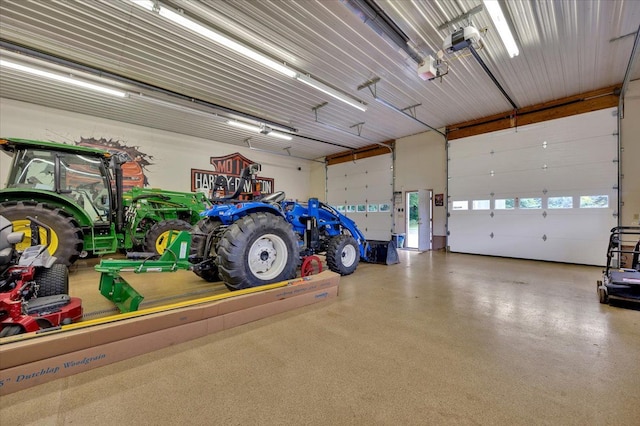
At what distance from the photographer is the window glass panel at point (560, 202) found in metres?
6.47

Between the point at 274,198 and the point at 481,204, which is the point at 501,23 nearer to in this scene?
the point at 274,198

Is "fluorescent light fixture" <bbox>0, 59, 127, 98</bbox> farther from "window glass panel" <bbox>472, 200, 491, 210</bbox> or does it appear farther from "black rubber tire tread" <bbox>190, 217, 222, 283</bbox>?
"window glass panel" <bbox>472, 200, 491, 210</bbox>

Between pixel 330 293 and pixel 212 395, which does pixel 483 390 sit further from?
pixel 330 293

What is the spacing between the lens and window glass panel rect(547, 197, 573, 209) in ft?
21.2

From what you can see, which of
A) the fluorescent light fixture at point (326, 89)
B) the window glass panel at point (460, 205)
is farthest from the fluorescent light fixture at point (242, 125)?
the window glass panel at point (460, 205)

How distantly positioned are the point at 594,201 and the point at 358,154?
759 cm

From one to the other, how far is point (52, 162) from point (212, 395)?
5384mm

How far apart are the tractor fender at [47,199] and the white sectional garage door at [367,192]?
894cm

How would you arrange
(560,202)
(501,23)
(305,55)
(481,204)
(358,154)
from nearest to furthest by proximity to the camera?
(501,23)
(305,55)
(560,202)
(481,204)
(358,154)

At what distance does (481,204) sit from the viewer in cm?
790

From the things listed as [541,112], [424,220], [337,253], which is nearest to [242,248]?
[337,253]

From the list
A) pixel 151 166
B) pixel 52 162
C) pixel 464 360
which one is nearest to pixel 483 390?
pixel 464 360

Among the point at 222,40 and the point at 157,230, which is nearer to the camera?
the point at 222,40

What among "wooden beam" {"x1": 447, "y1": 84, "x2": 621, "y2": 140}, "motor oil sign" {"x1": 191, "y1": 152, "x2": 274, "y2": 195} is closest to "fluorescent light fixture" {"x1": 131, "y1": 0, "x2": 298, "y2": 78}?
"motor oil sign" {"x1": 191, "y1": 152, "x2": 274, "y2": 195}
